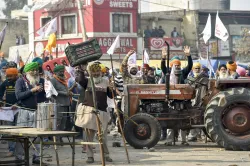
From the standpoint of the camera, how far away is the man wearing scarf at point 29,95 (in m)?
14.2

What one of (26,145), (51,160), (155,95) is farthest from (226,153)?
(26,145)

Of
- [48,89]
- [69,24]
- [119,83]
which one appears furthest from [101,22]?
[48,89]

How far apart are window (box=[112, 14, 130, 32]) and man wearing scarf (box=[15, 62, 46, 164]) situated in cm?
3611

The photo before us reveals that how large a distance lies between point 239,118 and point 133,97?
8.00 ft

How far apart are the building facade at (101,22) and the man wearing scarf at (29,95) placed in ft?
114

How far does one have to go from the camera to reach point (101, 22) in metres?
50.2

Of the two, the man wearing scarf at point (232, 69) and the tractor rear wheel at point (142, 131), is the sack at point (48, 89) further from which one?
the man wearing scarf at point (232, 69)

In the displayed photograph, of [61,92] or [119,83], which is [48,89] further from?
[119,83]

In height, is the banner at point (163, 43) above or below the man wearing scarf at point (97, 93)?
above

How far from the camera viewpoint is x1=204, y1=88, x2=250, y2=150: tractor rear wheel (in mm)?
16453

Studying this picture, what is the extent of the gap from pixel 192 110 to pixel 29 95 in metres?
4.36

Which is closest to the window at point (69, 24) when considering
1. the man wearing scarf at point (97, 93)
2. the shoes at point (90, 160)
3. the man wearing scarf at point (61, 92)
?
the man wearing scarf at point (61, 92)

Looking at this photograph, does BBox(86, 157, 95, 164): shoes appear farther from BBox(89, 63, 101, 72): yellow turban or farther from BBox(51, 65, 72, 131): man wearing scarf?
BBox(51, 65, 72, 131): man wearing scarf

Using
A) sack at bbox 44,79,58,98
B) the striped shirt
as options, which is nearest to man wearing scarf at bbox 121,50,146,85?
the striped shirt
